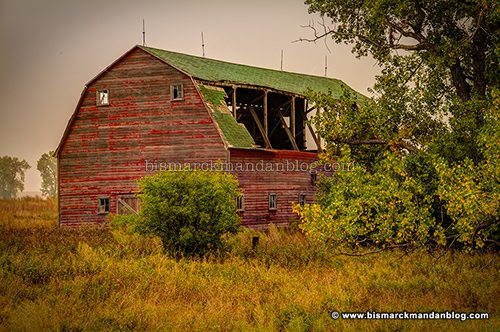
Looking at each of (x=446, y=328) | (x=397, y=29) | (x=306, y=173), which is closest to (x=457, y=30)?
(x=397, y=29)

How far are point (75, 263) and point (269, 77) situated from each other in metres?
19.8

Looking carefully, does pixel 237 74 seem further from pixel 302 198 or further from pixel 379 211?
pixel 379 211

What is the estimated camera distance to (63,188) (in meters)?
28.7

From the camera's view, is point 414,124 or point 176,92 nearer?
point 414,124

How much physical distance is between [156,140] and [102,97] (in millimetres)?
3648

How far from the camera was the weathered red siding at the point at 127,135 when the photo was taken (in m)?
26.3

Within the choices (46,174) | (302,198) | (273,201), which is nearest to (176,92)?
(273,201)

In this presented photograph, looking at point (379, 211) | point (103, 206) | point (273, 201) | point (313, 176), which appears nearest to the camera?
point (379, 211)

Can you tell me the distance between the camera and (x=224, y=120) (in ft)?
86.1

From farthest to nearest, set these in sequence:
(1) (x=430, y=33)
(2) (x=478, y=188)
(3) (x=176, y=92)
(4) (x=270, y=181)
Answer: (4) (x=270, y=181), (3) (x=176, y=92), (1) (x=430, y=33), (2) (x=478, y=188)

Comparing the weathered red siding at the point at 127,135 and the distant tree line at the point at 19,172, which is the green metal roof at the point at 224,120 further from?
the distant tree line at the point at 19,172

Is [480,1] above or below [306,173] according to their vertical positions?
above

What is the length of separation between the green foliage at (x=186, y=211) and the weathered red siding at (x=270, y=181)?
25.1 ft

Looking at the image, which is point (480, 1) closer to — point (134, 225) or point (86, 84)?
point (134, 225)
